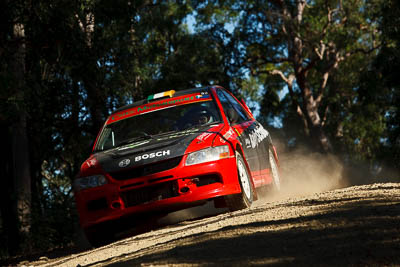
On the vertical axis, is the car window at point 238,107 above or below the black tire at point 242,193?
above

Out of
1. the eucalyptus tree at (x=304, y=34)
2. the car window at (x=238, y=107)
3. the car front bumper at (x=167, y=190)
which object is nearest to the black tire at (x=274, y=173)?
the car window at (x=238, y=107)

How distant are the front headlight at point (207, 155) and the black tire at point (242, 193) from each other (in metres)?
0.32

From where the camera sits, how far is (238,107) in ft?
33.2

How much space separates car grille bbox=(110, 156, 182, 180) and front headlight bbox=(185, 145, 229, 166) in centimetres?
13

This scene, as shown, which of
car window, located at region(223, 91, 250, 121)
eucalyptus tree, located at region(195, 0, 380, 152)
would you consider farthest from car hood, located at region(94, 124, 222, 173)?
eucalyptus tree, located at region(195, 0, 380, 152)

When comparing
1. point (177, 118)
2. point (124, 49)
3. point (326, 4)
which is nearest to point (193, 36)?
point (326, 4)

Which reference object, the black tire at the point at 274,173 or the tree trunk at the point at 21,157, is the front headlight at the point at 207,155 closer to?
the black tire at the point at 274,173

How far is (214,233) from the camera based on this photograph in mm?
5430

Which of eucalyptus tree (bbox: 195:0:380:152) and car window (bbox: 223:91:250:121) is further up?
eucalyptus tree (bbox: 195:0:380:152)

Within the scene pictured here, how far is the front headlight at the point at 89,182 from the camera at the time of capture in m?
7.73

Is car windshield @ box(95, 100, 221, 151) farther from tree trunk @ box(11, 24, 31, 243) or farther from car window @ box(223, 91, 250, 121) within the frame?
tree trunk @ box(11, 24, 31, 243)

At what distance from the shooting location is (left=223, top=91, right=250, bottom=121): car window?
9797 millimetres

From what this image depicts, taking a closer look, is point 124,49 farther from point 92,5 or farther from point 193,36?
point 193,36

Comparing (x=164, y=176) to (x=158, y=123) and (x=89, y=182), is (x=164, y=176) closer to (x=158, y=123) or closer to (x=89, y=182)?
(x=89, y=182)
